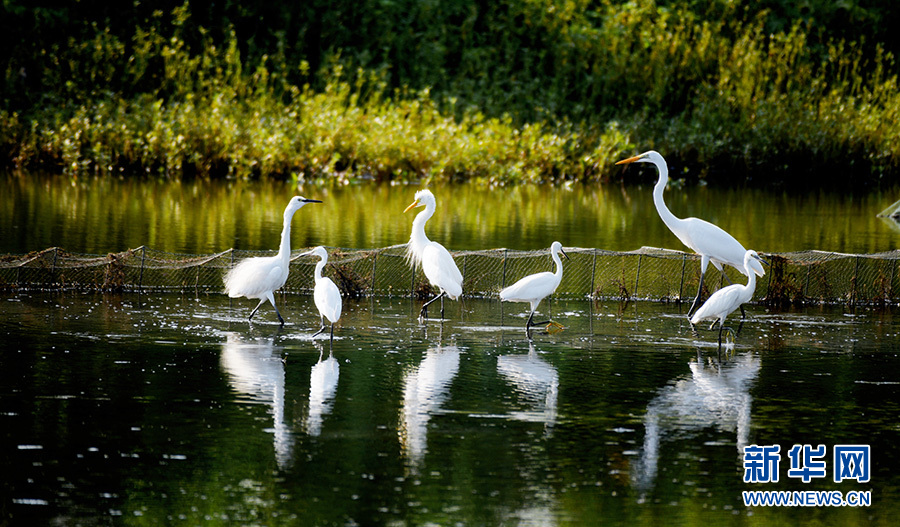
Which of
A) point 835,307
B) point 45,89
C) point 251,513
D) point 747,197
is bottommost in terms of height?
point 251,513

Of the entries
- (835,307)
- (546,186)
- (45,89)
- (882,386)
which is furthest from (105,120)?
(882,386)

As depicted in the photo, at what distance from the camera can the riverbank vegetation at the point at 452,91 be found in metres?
28.1

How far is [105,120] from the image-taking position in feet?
93.1

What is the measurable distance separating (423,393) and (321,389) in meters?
0.73

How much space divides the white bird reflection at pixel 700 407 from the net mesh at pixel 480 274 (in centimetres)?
309

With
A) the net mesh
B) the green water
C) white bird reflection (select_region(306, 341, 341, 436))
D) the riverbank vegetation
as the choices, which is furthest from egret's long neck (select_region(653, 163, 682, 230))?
the riverbank vegetation

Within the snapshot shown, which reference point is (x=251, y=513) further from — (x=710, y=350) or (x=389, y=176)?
(x=389, y=176)

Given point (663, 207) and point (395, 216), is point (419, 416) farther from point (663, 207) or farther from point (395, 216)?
point (395, 216)

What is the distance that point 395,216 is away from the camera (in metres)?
20.8

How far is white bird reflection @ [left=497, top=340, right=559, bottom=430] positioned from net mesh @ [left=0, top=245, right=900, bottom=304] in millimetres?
2894

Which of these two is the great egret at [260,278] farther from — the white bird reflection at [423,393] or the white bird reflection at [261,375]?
the white bird reflection at [423,393]

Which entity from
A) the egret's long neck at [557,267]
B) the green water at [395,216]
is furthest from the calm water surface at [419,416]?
the green water at [395,216]

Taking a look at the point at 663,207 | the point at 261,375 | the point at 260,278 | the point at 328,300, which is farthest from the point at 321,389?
the point at 663,207

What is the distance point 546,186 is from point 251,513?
2201cm
